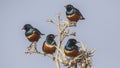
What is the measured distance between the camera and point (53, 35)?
1198cm

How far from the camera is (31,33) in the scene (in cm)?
1280

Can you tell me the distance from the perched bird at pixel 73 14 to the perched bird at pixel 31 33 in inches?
41.8

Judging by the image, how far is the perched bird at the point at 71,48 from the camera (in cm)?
1083

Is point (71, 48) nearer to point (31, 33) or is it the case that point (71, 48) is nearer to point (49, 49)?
point (49, 49)

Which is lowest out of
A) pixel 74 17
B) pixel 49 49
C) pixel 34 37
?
pixel 49 49

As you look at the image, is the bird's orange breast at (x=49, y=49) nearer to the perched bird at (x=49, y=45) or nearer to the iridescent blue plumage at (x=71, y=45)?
the perched bird at (x=49, y=45)

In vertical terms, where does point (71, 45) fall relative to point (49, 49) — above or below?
above

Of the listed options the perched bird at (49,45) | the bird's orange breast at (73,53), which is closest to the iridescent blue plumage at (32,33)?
the perched bird at (49,45)

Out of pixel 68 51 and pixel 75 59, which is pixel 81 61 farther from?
pixel 68 51

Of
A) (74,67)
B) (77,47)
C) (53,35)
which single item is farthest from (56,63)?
(53,35)

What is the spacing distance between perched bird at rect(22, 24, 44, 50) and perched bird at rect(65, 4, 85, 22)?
1062 mm

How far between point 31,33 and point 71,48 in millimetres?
2066

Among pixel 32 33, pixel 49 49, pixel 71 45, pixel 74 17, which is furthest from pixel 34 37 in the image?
pixel 71 45

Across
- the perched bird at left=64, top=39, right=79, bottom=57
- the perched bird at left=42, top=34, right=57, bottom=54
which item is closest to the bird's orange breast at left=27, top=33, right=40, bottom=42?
the perched bird at left=42, top=34, right=57, bottom=54
